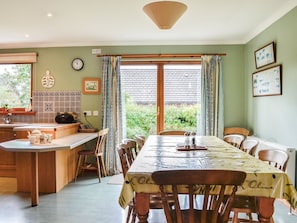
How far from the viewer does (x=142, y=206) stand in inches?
73.2

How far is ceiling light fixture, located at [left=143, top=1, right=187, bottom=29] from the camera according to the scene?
267 cm

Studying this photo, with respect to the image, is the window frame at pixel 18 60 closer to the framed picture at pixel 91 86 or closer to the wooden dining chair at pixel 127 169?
the framed picture at pixel 91 86

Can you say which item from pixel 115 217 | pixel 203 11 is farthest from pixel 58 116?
pixel 203 11

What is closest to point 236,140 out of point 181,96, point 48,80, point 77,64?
point 181,96

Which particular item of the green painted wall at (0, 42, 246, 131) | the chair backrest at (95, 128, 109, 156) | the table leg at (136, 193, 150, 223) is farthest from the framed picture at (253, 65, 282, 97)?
the table leg at (136, 193, 150, 223)

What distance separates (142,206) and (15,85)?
481 cm

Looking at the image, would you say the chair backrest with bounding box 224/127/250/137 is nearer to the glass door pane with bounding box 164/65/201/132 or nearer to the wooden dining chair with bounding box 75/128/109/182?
the glass door pane with bounding box 164/65/201/132

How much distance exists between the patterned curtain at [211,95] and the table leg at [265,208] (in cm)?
336

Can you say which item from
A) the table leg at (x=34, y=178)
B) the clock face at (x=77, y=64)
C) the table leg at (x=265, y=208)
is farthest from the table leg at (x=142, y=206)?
the clock face at (x=77, y=64)

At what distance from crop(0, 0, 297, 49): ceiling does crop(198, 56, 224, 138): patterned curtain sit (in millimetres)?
452

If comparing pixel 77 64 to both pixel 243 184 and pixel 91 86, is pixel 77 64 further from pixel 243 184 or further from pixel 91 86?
pixel 243 184

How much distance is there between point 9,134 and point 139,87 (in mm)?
2491

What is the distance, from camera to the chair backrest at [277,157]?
227 cm

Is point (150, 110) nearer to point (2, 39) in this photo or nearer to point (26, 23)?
point (26, 23)
